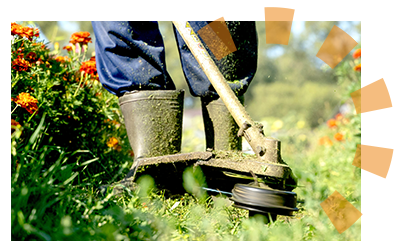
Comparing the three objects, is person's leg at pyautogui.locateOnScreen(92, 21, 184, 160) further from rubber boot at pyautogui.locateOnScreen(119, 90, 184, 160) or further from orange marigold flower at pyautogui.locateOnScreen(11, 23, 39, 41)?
orange marigold flower at pyautogui.locateOnScreen(11, 23, 39, 41)

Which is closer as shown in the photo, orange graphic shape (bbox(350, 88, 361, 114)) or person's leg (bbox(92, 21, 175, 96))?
person's leg (bbox(92, 21, 175, 96))

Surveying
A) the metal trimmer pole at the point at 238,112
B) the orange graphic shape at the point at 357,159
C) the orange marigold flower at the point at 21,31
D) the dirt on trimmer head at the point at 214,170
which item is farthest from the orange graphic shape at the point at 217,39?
the orange graphic shape at the point at 357,159

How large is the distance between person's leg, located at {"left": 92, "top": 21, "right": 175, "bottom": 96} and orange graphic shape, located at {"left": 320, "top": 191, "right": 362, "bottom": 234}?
3.65 ft

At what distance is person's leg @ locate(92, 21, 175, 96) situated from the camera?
5.80 ft

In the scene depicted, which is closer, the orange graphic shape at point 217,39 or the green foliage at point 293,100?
the orange graphic shape at point 217,39

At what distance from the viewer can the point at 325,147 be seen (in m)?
3.09

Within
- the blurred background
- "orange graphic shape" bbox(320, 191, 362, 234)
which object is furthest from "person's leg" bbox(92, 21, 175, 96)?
the blurred background

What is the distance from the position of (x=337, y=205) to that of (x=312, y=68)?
10.0 metres

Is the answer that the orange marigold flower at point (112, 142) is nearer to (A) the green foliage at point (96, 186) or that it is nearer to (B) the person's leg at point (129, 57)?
(A) the green foliage at point (96, 186)

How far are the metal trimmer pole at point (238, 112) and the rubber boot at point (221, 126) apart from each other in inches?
12.8

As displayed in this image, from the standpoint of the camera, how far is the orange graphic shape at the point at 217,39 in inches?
76.6

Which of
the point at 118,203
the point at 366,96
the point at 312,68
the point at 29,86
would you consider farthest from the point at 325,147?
the point at 312,68

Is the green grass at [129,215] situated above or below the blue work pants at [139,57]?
below

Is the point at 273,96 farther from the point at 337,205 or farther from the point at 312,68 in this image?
the point at 337,205
